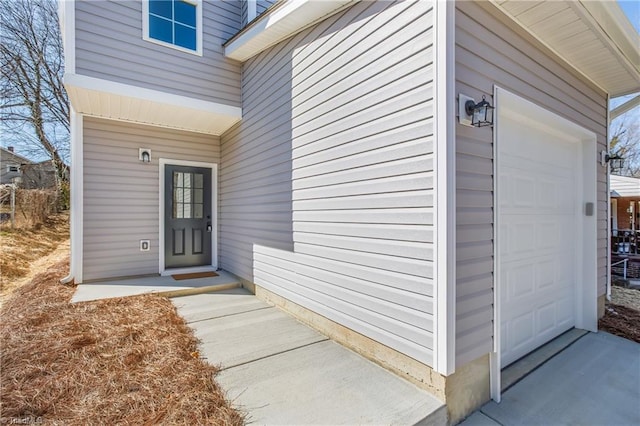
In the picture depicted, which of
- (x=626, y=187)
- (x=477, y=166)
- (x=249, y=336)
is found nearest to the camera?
(x=477, y=166)

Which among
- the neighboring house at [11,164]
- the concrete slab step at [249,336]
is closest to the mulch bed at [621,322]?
the concrete slab step at [249,336]

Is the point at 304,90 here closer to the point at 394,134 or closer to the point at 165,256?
the point at 394,134

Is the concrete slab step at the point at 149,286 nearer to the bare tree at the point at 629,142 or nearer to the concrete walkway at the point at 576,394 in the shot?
the concrete walkway at the point at 576,394

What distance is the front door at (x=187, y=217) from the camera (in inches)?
208

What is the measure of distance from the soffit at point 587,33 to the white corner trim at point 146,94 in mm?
3891

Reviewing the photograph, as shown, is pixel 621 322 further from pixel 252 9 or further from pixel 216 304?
pixel 252 9

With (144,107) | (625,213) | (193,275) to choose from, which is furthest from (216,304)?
(625,213)

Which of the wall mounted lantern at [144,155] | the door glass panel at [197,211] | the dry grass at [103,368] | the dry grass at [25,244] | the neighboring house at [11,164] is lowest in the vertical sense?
the dry grass at [103,368]

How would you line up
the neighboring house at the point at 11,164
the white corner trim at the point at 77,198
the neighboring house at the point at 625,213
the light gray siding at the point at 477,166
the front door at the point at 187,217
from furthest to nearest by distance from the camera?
1. the neighboring house at the point at 11,164
2. the neighboring house at the point at 625,213
3. the front door at the point at 187,217
4. the white corner trim at the point at 77,198
5. the light gray siding at the point at 477,166

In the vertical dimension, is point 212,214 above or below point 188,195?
below

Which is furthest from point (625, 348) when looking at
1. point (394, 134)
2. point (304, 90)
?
point (304, 90)

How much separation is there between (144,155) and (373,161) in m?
4.28

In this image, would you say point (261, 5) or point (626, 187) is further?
point (626, 187)

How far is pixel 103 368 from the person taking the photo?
7.41 ft
